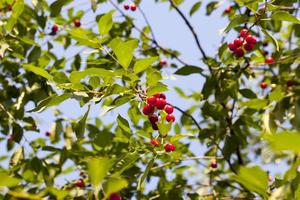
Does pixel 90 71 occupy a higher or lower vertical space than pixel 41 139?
higher

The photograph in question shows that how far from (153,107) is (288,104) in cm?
216

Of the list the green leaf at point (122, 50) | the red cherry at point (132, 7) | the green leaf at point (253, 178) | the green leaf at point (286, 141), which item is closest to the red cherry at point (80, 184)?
the green leaf at point (122, 50)

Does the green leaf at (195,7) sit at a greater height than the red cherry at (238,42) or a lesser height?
greater

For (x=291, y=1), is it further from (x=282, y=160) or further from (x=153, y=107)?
(x=282, y=160)

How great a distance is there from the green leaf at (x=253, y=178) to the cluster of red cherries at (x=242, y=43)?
1765 mm

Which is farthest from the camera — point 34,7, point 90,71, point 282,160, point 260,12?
point 282,160

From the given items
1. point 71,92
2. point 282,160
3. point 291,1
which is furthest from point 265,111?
point 71,92

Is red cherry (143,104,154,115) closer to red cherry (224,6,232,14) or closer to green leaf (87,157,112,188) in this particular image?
green leaf (87,157,112,188)

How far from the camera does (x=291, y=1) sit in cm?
290

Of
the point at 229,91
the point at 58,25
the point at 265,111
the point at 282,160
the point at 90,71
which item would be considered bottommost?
the point at 282,160

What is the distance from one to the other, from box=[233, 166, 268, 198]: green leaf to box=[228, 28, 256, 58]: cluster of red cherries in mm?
1765

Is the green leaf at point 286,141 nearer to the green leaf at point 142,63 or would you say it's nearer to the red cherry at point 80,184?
the green leaf at point 142,63

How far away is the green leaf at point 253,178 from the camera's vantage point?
1.40 metres

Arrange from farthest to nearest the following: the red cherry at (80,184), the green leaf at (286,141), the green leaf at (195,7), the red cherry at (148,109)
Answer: the green leaf at (195,7) → the red cherry at (80,184) → the red cherry at (148,109) → the green leaf at (286,141)
